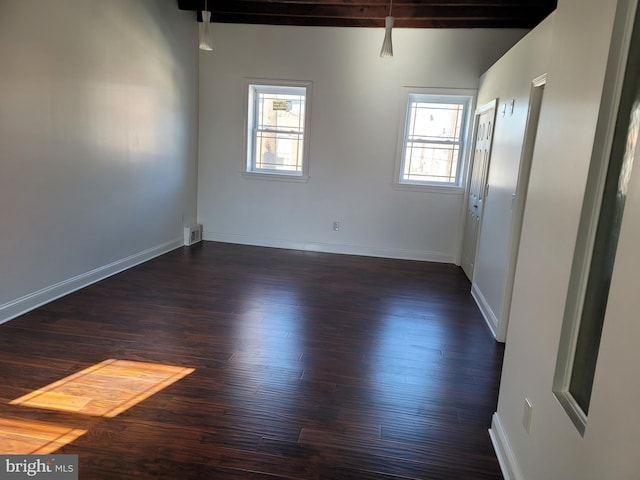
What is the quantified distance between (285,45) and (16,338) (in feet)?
14.9

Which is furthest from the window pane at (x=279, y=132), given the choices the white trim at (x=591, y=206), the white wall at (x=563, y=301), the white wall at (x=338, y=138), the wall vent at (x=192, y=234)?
the white trim at (x=591, y=206)

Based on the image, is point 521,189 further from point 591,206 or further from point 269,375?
point 269,375

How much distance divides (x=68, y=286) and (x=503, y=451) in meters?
3.60

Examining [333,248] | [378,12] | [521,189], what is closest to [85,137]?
[333,248]

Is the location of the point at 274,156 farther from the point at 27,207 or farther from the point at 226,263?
the point at 27,207

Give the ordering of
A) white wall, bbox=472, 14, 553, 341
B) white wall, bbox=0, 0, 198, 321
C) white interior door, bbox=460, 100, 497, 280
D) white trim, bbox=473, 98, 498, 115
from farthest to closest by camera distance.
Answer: white interior door, bbox=460, 100, 497, 280 → white trim, bbox=473, 98, 498, 115 → white wall, bbox=472, 14, 553, 341 → white wall, bbox=0, 0, 198, 321

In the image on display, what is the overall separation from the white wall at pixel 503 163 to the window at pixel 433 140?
104 centimetres

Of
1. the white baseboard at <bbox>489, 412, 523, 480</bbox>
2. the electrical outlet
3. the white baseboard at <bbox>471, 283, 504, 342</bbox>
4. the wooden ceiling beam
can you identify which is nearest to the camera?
the electrical outlet

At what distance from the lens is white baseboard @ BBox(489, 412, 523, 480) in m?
Answer: 1.82

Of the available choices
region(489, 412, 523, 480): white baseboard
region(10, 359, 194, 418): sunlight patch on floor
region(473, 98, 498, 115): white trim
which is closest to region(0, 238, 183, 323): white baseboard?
region(10, 359, 194, 418): sunlight patch on floor

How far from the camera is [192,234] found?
6.01m

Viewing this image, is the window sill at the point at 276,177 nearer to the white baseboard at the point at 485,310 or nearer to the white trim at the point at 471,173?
the white trim at the point at 471,173

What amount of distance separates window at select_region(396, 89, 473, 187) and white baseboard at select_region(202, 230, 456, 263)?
965 mm

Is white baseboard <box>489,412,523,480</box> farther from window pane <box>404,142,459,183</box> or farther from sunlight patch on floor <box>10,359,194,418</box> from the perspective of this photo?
window pane <box>404,142,459,183</box>
